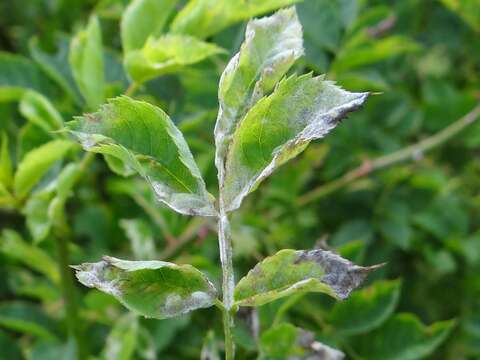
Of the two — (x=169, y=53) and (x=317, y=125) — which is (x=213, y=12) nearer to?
(x=169, y=53)

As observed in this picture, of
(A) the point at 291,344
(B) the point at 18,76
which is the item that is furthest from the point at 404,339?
(B) the point at 18,76

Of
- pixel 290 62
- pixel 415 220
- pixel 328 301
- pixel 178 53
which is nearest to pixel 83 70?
pixel 178 53

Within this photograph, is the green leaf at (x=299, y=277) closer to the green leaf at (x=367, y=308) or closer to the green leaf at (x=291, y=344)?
the green leaf at (x=291, y=344)

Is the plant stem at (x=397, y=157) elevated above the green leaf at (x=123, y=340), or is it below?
above

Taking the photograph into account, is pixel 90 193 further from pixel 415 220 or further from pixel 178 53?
pixel 178 53

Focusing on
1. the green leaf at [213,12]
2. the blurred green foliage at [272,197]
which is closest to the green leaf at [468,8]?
the blurred green foliage at [272,197]

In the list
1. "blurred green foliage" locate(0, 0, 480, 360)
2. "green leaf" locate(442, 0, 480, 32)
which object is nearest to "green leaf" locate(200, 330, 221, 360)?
"blurred green foliage" locate(0, 0, 480, 360)

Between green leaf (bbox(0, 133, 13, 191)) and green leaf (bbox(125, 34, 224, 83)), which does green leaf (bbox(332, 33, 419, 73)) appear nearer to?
green leaf (bbox(125, 34, 224, 83))

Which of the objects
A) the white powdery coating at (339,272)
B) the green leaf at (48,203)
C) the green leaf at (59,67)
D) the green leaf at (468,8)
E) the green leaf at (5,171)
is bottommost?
the white powdery coating at (339,272)
